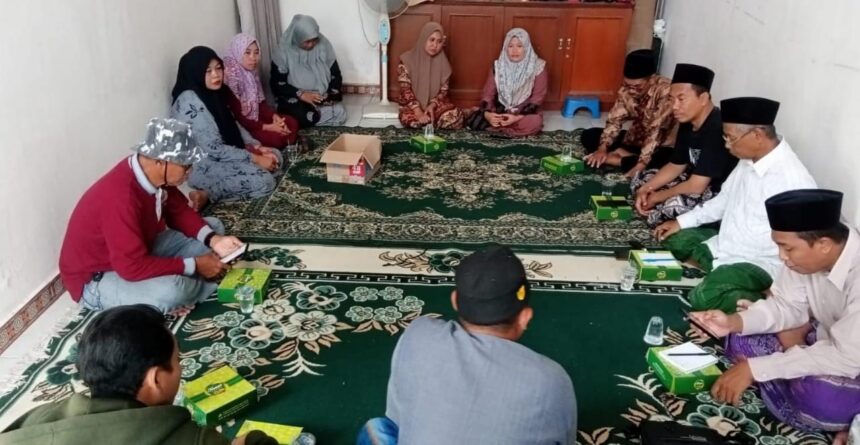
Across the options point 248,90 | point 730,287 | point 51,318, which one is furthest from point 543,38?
point 51,318

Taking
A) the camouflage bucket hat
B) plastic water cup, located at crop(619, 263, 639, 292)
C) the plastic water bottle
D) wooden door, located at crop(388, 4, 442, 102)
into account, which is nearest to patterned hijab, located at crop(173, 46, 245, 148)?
the camouflage bucket hat

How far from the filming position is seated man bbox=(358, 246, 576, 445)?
1.33 m

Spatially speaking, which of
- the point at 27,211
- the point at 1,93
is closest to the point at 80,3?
the point at 1,93

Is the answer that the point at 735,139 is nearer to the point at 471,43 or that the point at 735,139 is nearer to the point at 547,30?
the point at 547,30

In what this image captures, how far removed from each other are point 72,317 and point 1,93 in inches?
36.5

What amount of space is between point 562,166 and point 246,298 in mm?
2330

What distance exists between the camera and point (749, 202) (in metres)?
2.85

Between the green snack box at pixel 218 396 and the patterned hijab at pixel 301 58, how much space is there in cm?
344

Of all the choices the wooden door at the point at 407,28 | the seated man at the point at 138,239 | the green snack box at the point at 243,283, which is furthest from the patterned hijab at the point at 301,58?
the green snack box at the point at 243,283

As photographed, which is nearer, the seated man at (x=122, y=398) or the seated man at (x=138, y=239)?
the seated man at (x=122, y=398)

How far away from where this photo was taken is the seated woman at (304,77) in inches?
203

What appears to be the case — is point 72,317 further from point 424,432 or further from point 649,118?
point 649,118

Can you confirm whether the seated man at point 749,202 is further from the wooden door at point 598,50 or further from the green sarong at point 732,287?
the wooden door at point 598,50

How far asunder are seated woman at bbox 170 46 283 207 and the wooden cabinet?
213cm
